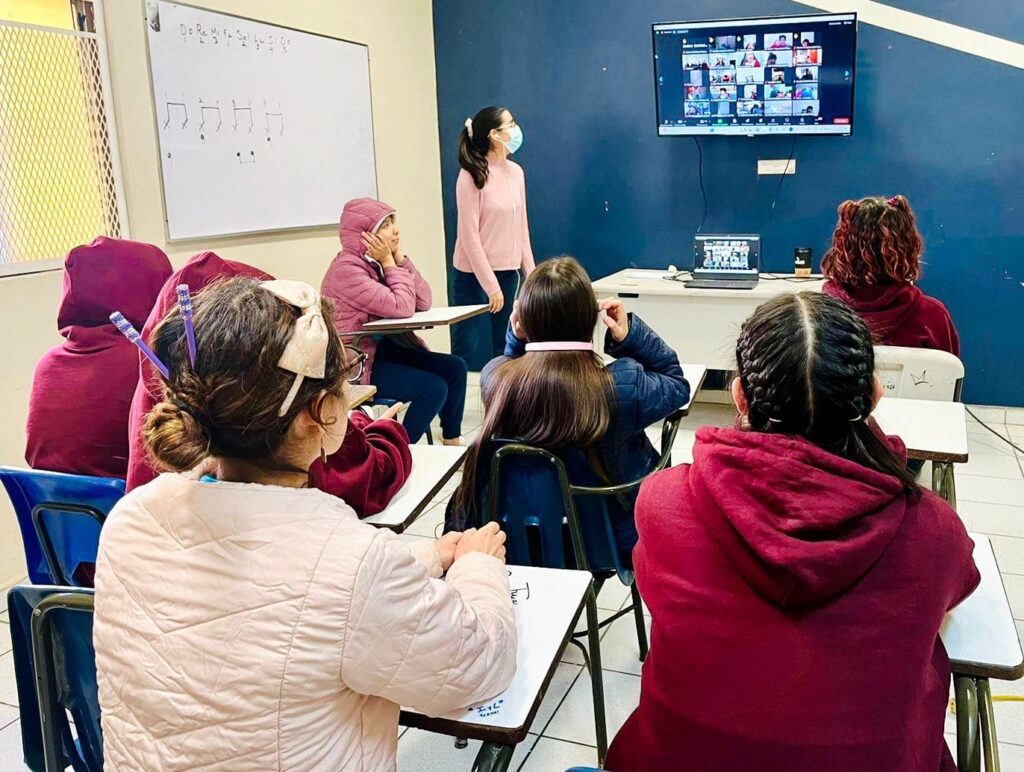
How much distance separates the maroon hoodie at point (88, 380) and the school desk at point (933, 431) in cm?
169

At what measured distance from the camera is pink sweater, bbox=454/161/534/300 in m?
4.40

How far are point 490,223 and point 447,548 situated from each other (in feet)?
10.9

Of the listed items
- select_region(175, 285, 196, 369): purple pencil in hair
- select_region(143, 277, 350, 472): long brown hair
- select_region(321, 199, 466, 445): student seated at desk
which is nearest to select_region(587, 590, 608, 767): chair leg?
select_region(143, 277, 350, 472): long brown hair

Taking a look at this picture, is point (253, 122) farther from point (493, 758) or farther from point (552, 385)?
point (493, 758)

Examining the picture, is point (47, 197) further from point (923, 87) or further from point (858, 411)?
point (923, 87)

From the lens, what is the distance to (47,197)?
2.91 m

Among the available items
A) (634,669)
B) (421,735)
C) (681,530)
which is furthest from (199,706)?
(634,669)

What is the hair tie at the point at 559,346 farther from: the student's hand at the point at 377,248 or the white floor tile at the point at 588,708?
the student's hand at the point at 377,248

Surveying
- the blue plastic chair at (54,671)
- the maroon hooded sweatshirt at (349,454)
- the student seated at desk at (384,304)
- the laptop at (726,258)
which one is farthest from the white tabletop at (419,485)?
the laptop at (726,258)

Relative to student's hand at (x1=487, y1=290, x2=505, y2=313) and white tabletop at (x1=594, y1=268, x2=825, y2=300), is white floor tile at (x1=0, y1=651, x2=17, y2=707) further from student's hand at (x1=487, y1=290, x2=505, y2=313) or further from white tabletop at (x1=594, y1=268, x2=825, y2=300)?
white tabletop at (x1=594, y1=268, x2=825, y2=300)

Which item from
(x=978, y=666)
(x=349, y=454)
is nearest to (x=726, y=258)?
(x=349, y=454)

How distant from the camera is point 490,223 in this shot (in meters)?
4.47

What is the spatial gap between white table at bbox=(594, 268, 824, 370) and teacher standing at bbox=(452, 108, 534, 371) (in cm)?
50

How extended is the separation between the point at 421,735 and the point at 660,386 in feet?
3.41
